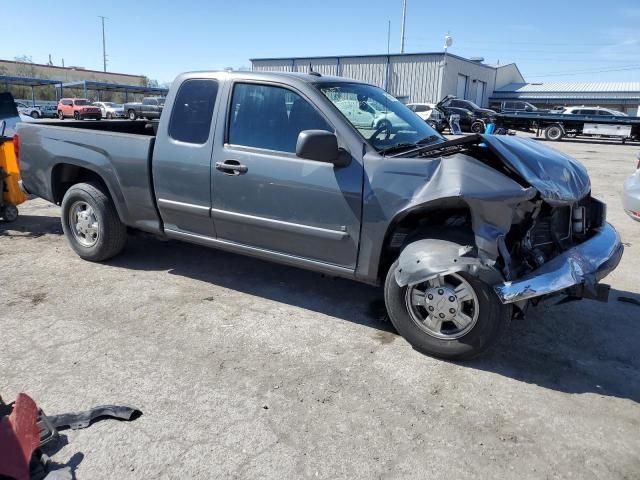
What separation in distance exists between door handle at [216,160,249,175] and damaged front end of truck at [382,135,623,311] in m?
1.28

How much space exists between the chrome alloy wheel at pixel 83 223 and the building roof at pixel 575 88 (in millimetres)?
55601

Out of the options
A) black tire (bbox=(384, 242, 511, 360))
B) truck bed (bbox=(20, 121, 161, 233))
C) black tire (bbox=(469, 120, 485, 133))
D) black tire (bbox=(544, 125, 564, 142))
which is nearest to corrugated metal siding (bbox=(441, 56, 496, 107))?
black tire (bbox=(544, 125, 564, 142))

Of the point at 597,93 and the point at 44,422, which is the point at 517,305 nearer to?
the point at 44,422

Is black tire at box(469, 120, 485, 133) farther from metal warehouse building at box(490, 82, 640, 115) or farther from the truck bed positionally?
metal warehouse building at box(490, 82, 640, 115)

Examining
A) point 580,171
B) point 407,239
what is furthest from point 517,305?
point 580,171

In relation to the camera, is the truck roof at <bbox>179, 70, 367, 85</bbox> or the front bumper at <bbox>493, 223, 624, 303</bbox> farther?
the truck roof at <bbox>179, 70, 367, 85</bbox>

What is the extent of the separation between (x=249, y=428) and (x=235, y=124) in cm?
245

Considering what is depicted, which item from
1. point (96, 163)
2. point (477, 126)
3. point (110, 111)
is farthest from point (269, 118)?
point (110, 111)

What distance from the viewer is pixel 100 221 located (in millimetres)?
5059

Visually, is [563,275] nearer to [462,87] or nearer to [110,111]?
[110,111]

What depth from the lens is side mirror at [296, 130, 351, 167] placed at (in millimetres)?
3490

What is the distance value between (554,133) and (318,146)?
85.8ft

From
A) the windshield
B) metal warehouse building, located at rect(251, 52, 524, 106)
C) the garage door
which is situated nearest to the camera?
the windshield

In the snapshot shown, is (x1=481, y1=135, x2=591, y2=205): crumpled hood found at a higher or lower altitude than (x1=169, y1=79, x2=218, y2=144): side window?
lower
